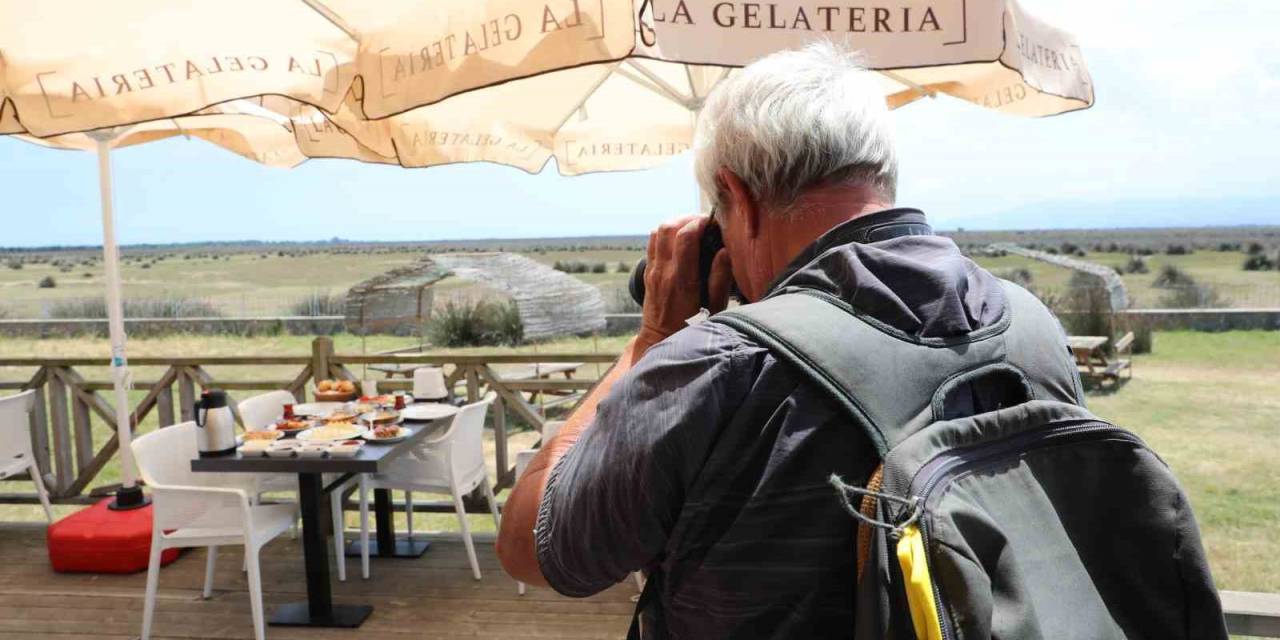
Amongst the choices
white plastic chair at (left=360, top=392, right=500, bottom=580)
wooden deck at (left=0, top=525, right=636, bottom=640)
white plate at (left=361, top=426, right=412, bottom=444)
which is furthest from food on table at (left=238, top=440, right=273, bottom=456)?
wooden deck at (left=0, top=525, right=636, bottom=640)

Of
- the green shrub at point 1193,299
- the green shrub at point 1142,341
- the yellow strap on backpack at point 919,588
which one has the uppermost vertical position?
the yellow strap on backpack at point 919,588

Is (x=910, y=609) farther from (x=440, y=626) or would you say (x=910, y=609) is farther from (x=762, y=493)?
(x=440, y=626)

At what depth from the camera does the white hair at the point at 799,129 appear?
37.0 inches

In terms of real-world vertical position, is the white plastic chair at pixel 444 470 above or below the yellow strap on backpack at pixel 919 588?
below

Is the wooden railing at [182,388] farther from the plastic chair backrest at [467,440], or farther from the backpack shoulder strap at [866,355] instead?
the backpack shoulder strap at [866,355]

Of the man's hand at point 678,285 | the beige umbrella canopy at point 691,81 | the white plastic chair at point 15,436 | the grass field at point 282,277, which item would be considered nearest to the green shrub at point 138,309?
the grass field at point 282,277

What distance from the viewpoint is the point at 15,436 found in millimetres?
4754

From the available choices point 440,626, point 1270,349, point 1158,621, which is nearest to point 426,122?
point 440,626

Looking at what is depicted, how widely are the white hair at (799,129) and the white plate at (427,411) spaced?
3470 mm

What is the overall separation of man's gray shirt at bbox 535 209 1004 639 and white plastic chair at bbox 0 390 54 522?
16.4 feet

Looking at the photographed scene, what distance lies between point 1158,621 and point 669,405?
55 centimetres

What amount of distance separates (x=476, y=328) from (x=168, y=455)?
16918 mm

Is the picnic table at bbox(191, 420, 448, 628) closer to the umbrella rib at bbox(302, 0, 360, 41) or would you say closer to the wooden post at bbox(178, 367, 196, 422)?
the umbrella rib at bbox(302, 0, 360, 41)

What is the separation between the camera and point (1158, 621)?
0.88 meters
